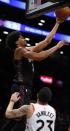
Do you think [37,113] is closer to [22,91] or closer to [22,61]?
[22,91]

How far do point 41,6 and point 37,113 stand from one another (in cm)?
169

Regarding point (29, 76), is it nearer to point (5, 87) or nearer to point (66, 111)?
point (5, 87)

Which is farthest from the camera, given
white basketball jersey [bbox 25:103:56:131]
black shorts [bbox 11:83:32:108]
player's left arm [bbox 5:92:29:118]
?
black shorts [bbox 11:83:32:108]

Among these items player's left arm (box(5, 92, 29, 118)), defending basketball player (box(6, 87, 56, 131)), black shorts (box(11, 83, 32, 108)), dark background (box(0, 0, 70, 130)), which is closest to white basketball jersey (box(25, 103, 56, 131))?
defending basketball player (box(6, 87, 56, 131))

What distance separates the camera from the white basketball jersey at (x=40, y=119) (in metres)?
5.94

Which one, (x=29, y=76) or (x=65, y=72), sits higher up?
(x=29, y=76)

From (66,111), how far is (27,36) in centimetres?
693

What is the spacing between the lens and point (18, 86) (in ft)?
20.8

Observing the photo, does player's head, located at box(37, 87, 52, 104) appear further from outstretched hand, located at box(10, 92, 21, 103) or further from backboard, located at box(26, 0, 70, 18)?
backboard, located at box(26, 0, 70, 18)

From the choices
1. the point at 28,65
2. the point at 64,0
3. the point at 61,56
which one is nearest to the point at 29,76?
the point at 28,65

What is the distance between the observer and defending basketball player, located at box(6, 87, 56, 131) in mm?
5863

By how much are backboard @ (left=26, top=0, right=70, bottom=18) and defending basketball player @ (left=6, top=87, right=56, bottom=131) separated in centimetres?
121

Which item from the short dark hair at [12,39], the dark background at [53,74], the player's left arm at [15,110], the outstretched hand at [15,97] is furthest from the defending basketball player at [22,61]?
the dark background at [53,74]

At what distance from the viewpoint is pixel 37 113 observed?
5930 millimetres
